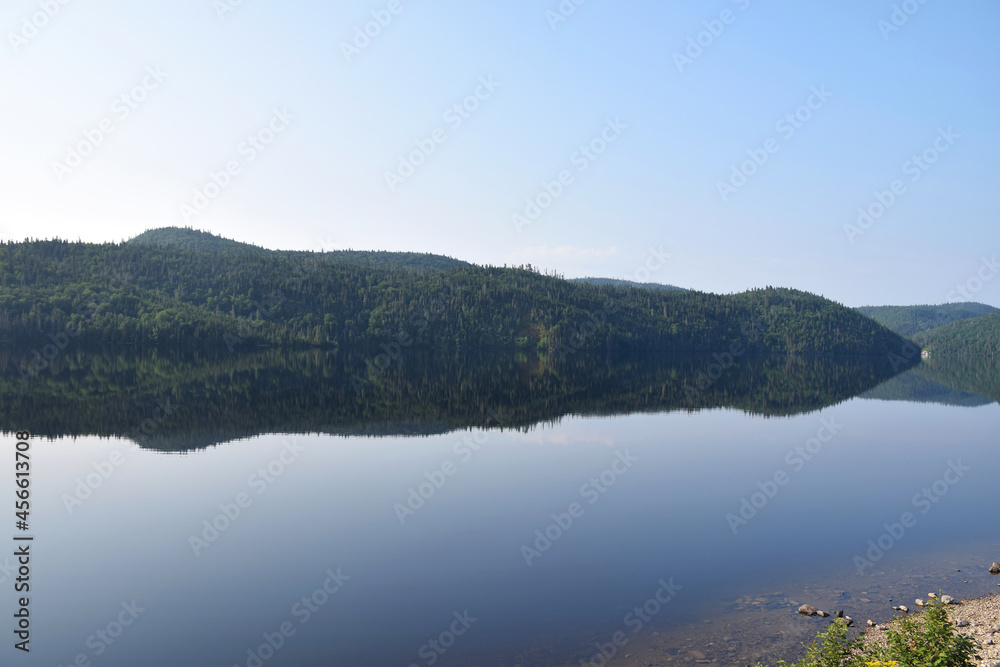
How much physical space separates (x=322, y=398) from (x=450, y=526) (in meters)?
45.2

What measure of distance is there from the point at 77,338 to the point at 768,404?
18819cm

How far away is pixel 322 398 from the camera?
69.8 metres

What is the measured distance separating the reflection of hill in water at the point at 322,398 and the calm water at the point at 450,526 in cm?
66

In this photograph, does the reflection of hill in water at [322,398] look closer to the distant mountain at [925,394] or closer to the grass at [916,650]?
the distant mountain at [925,394]

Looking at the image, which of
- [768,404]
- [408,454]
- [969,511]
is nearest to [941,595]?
[969,511]

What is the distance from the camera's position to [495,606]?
20.2 meters

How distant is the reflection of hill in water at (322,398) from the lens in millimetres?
50406

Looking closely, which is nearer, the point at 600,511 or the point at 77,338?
the point at 600,511

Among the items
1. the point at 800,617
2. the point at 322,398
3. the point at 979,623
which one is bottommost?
the point at 979,623

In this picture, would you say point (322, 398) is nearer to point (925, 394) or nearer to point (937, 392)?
point (925, 394)

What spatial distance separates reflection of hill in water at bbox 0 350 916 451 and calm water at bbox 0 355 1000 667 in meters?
0.66

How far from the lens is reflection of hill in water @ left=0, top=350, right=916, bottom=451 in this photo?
165ft

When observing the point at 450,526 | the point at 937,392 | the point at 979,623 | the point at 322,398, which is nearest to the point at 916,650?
the point at 979,623

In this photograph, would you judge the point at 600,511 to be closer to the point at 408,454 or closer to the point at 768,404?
the point at 408,454
